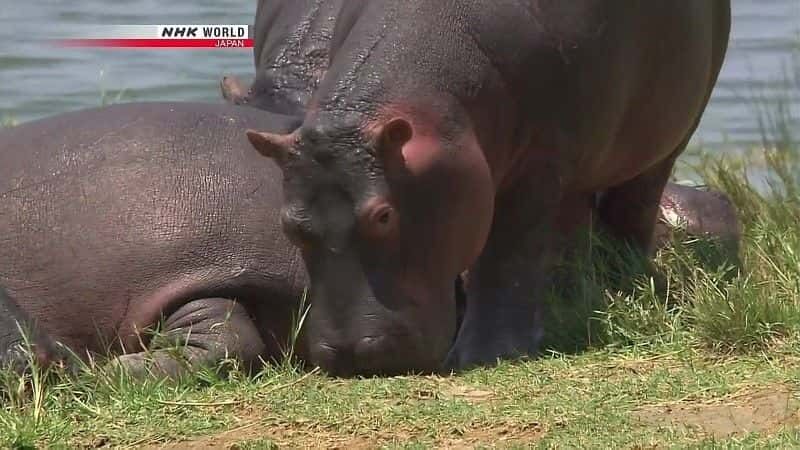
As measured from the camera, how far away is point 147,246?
5.52m

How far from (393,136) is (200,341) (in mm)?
865

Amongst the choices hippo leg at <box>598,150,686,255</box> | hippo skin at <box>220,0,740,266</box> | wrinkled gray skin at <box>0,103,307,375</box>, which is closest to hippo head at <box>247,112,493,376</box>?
wrinkled gray skin at <box>0,103,307,375</box>

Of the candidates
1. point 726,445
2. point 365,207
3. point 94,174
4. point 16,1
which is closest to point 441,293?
point 365,207

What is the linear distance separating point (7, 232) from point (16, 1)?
37.0 feet

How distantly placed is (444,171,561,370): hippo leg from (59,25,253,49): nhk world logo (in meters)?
6.18

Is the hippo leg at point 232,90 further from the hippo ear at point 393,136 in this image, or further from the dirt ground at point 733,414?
the dirt ground at point 733,414

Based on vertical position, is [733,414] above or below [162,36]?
above

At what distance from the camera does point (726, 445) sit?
13.7ft

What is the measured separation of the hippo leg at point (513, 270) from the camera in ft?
19.2

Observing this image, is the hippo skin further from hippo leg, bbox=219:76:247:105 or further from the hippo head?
the hippo head

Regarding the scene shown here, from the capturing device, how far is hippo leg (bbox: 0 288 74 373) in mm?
5113

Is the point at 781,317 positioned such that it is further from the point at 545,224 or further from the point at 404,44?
the point at 404,44

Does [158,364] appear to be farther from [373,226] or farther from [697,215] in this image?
[697,215]

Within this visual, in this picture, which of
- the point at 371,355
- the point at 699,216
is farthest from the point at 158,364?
the point at 699,216
